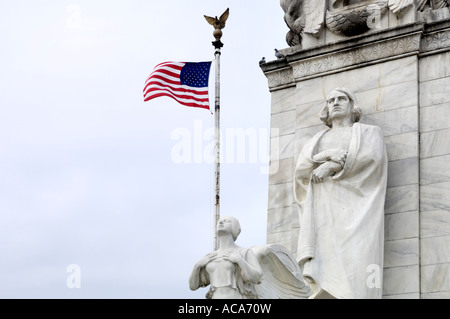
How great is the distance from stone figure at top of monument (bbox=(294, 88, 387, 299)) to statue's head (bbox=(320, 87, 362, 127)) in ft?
0.06

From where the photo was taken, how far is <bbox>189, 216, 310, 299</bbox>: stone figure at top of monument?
19.6 metres

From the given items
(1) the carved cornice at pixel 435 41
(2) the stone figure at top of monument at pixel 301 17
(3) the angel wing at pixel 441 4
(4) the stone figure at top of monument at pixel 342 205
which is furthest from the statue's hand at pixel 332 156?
(3) the angel wing at pixel 441 4

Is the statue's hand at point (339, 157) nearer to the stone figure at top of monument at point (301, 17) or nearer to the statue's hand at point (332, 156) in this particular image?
the statue's hand at point (332, 156)

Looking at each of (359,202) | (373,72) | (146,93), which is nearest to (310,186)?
(359,202)

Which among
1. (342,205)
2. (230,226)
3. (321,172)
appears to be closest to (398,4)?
(321,172)

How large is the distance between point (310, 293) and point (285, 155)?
369 centimetres

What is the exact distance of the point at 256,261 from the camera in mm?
19781

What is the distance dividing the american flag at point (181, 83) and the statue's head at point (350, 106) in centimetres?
638

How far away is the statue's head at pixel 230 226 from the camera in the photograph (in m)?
20.0

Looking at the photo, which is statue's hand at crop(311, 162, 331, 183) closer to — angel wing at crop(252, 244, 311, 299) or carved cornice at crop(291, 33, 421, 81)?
angel wing at crop(252, 244, 311, 299)

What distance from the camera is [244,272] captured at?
19.5 meters

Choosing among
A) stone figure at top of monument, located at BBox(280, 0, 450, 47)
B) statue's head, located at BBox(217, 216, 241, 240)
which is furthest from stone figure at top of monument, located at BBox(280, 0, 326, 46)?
statue's head, located at BBox(217, 216, 241, 240)

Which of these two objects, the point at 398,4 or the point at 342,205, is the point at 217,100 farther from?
the point at 342,205
